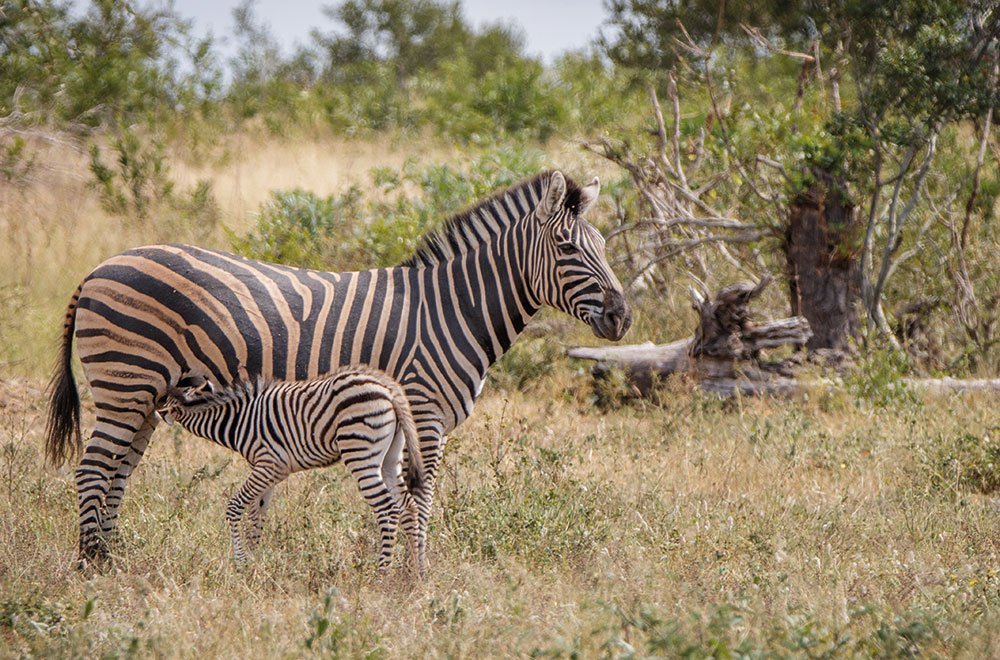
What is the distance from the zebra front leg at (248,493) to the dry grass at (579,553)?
0.47 ft

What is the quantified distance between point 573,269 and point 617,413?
3.63 meters

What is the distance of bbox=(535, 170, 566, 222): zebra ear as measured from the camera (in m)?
5.64

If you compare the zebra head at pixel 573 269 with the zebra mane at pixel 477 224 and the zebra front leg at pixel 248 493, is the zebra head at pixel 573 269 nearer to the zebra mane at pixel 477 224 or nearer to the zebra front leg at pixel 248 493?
the zebra mane at pixel 477 224

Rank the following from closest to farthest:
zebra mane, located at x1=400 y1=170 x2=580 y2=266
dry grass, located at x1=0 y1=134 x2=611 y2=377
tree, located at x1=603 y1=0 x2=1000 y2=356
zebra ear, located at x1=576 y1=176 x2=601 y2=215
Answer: zebra ear, located at x1=576 y1=176 x2=601 y2=215 → zebra mane, located at x1=400 y1=170 x2=580 y2=266 → tree, located at x1=603 y1=0 x2=1000 y2=356 → dry grass, located at x1=0 y1=134 x2=611 y2=377

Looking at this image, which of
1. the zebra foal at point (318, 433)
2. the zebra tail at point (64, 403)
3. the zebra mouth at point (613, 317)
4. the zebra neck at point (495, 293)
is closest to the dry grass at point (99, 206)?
the zebra tail at point (64, 403)

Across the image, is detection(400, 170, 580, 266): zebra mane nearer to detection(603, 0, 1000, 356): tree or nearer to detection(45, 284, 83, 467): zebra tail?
detection(45, 284, 83, 467): zebra tail

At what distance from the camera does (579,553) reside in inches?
219

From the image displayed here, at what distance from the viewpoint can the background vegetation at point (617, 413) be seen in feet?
14.5

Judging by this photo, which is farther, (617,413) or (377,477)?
(617,413)

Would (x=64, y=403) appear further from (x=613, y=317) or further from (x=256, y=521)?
(x=613, y=317)

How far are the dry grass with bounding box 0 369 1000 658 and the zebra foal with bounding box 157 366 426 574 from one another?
0.85ft

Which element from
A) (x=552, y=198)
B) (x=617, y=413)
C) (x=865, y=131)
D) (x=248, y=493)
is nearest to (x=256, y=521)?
(x=248, y=493)

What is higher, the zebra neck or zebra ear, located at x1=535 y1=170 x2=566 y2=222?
zebra ear, located at x1=535 y1=170 x2=566 y2=222

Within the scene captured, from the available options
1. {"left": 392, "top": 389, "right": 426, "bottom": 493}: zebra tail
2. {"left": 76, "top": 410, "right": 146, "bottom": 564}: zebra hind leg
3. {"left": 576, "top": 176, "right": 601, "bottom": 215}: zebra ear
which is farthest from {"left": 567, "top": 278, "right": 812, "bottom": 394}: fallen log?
{"left": 76, "top": 410, "right": 146, "bottom": 564}: zebra hind leg
